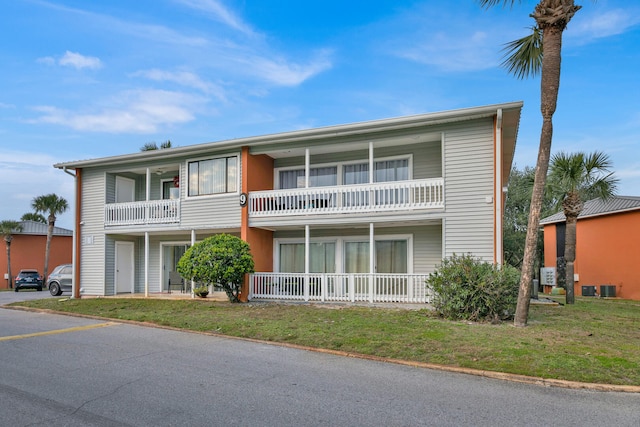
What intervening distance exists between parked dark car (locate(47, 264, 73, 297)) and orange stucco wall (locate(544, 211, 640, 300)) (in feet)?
86.6

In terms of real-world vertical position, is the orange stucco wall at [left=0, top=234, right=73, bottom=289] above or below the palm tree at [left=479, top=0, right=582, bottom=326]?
below

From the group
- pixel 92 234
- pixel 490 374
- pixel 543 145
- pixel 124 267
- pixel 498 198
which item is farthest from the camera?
pixel 124 267

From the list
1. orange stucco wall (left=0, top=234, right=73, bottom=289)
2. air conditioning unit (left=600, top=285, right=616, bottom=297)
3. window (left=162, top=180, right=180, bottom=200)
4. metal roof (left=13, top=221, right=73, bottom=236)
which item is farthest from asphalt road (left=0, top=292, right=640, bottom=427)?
metal roof (left=13, top=221, right=73, bottom=236)

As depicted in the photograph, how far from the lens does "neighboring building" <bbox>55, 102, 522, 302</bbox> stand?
12594 mm

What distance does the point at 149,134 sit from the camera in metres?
31.4

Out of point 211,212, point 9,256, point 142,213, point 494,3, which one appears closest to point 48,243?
point 9,256

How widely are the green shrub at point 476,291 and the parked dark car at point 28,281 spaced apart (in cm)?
2778

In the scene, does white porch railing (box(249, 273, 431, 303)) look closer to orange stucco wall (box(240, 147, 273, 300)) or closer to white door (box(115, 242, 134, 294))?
orange stucco wall (box(240, 147, 273, 300))

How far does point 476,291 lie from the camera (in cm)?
992

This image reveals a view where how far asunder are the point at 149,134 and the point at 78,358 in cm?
2712

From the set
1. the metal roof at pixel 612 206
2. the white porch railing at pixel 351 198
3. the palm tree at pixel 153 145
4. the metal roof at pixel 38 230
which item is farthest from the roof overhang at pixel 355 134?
the metal roof at pixel 38 230

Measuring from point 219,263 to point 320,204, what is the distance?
160 inches

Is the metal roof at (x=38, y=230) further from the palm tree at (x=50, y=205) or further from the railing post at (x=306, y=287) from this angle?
the railing post at (x=306, y=287)

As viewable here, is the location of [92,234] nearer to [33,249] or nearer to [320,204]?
[320,204]
